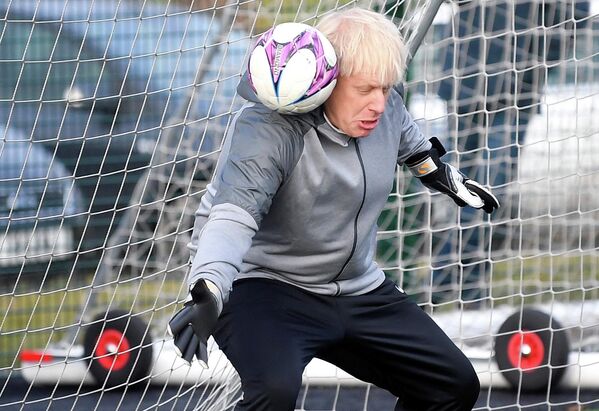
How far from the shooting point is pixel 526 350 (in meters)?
4.34

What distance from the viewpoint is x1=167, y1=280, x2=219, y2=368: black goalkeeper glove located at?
7.38 feet

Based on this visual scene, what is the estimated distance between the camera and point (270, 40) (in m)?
2.49

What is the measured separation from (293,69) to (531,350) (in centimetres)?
→ 226

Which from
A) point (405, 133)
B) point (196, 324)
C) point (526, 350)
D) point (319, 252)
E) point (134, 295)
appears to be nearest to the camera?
point (196, 324)

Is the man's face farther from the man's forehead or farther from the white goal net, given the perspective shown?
the white goal net

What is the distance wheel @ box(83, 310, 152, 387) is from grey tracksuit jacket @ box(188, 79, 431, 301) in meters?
1.76

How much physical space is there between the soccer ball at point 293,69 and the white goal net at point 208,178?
1.98m

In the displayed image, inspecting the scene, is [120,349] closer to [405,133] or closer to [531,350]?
[531,350]

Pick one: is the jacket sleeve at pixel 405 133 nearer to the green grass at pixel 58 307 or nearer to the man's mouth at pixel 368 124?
the man's mouth at pixel 368 124

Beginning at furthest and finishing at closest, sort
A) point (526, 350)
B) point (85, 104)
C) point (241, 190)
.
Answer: point (85, 104), point (526, 350), point (241, 190)

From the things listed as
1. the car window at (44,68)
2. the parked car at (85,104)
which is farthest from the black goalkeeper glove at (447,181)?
the car window at (44,68)

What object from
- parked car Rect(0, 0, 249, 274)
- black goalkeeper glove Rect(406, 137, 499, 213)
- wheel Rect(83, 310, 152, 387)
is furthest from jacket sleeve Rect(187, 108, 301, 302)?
parked car Rect(0, 0, 249, 274)

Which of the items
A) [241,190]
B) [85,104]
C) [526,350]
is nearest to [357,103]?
[241,190]

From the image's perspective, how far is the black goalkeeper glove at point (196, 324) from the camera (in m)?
2.25
